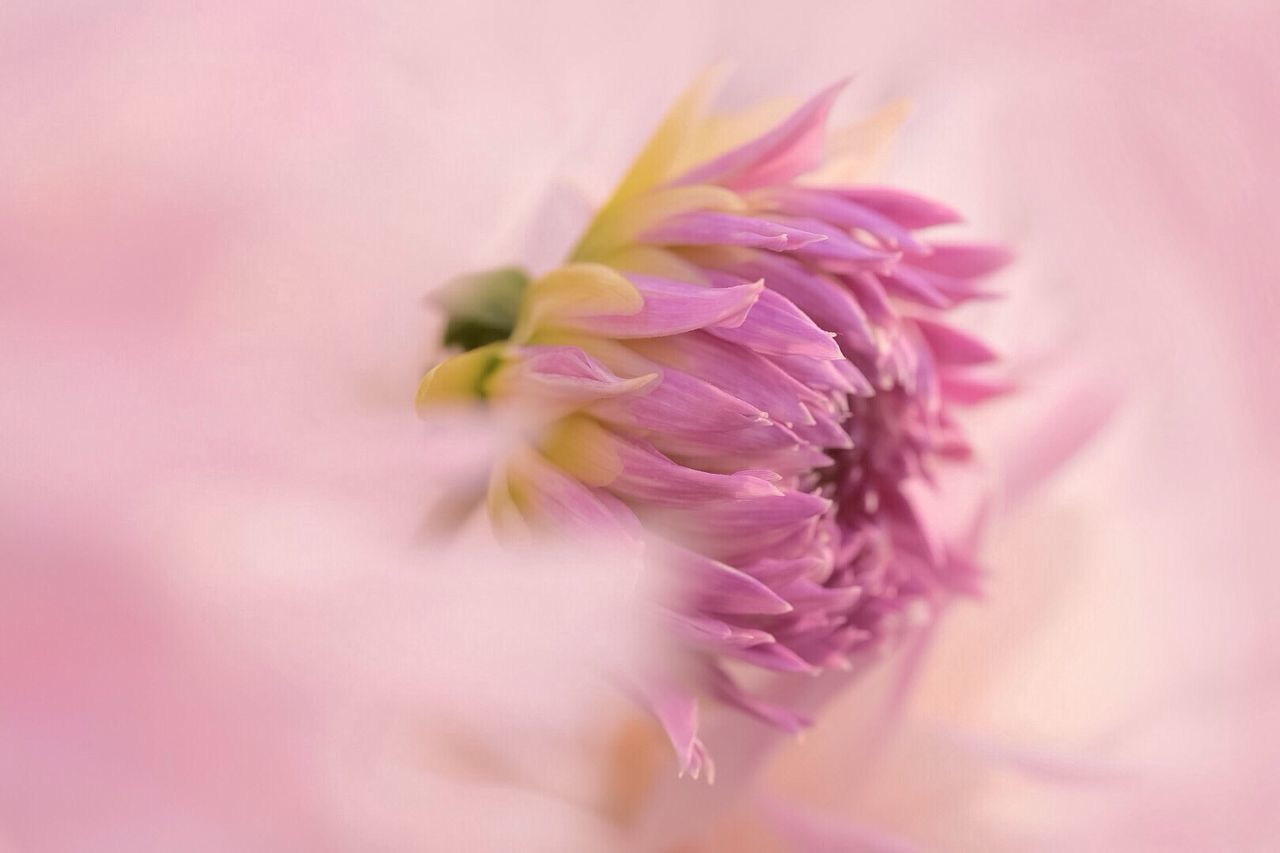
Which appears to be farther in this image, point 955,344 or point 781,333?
point 955,344

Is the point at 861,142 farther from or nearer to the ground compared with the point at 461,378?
farther from the ground

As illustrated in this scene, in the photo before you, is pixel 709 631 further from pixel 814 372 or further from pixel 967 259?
pixel 967 259

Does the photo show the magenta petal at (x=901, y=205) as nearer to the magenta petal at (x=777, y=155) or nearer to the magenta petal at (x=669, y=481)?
the magenta petal at (x=777, y=155)

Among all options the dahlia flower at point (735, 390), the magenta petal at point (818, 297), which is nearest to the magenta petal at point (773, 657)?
the dahlia flower at point (735, 390)

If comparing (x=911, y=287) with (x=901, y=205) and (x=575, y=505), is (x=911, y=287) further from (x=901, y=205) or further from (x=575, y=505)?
(x=575, y=505)

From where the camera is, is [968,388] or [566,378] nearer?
[566,378]

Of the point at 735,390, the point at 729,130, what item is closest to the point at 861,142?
the point at 729,130

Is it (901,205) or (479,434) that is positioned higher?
(901,205)

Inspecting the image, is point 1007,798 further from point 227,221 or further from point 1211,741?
point 227,221

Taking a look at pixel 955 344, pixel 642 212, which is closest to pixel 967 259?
pixel 955 344
